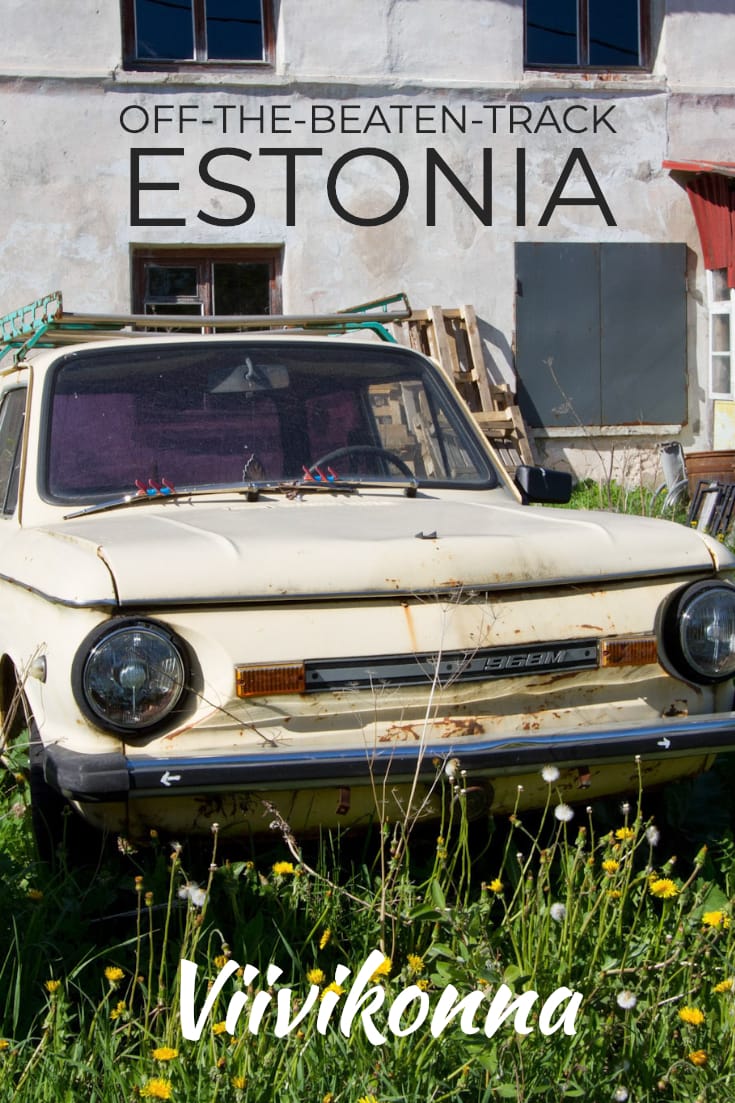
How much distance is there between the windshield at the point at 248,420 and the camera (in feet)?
13.6

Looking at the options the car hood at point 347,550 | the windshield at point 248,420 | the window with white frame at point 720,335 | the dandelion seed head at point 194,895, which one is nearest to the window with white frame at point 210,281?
the window with white frame at point 720,335

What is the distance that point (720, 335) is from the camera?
43.1 feet

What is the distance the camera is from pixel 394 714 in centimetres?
323

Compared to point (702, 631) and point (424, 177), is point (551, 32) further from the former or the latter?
point (702, 631)

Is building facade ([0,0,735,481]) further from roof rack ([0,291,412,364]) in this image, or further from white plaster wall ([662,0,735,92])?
roof rack ([0,291,412,364])

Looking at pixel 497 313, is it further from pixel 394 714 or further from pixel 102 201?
pixel 394 714

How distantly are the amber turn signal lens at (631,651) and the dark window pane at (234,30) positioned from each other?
10.6m

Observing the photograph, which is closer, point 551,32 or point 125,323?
point 125,323

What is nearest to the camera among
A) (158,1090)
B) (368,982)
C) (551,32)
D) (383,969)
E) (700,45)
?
(158,1090)

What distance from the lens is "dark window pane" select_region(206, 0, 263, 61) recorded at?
41.7ft

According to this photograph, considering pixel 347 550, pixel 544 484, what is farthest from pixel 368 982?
pixel 544 484

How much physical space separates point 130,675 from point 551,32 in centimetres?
1167

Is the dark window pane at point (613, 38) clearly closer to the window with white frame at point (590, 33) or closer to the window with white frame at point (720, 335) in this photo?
the window with white frame at point (590, 33)

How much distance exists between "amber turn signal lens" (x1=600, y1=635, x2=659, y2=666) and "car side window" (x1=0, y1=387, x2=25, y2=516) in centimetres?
188
